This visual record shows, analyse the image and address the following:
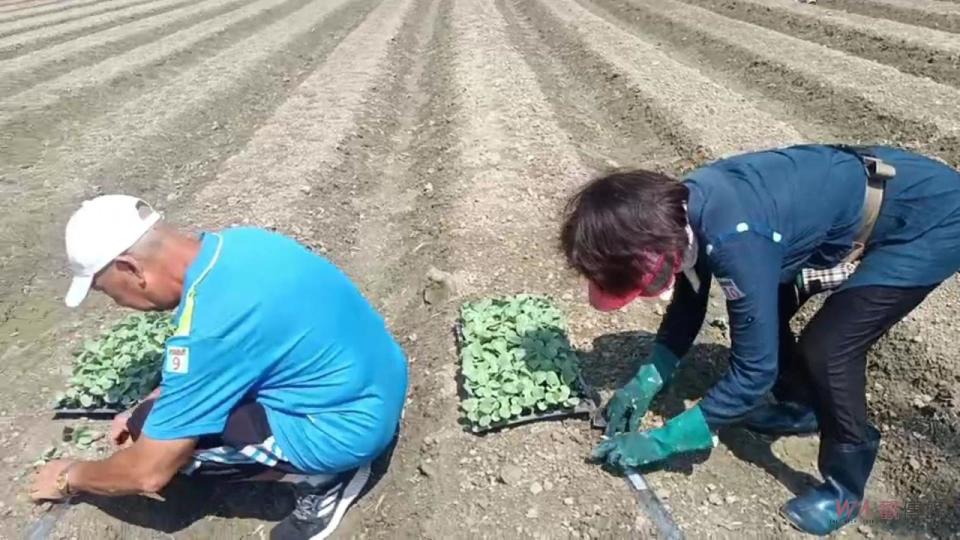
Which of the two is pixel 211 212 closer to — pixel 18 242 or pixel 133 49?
pixel 18 242

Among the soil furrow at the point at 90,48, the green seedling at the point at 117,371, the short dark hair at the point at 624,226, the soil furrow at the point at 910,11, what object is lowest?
the soil furrow at the point at 90,48

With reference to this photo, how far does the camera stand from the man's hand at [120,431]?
359 cm

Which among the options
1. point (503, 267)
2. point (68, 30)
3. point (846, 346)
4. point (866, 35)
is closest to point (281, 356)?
point (846, 346)

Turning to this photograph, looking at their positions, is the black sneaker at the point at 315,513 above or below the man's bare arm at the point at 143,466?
below

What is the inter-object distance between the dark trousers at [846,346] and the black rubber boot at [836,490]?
0.19 ft

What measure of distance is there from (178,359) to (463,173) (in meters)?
4.59

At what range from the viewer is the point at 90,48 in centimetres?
1285

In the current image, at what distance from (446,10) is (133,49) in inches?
332

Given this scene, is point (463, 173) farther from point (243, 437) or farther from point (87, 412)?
point (243, 437)

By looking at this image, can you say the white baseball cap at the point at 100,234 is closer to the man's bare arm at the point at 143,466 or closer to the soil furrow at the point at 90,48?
the man's bare arm at the point at 143,466

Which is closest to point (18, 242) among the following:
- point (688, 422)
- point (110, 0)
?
point (688, 422)

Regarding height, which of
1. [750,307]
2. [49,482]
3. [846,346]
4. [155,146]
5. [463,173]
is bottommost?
[155,146]

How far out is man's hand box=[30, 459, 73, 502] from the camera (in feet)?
11.1

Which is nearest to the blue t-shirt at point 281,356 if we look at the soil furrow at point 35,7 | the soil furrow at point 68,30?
the soil furrow at point 68,30
